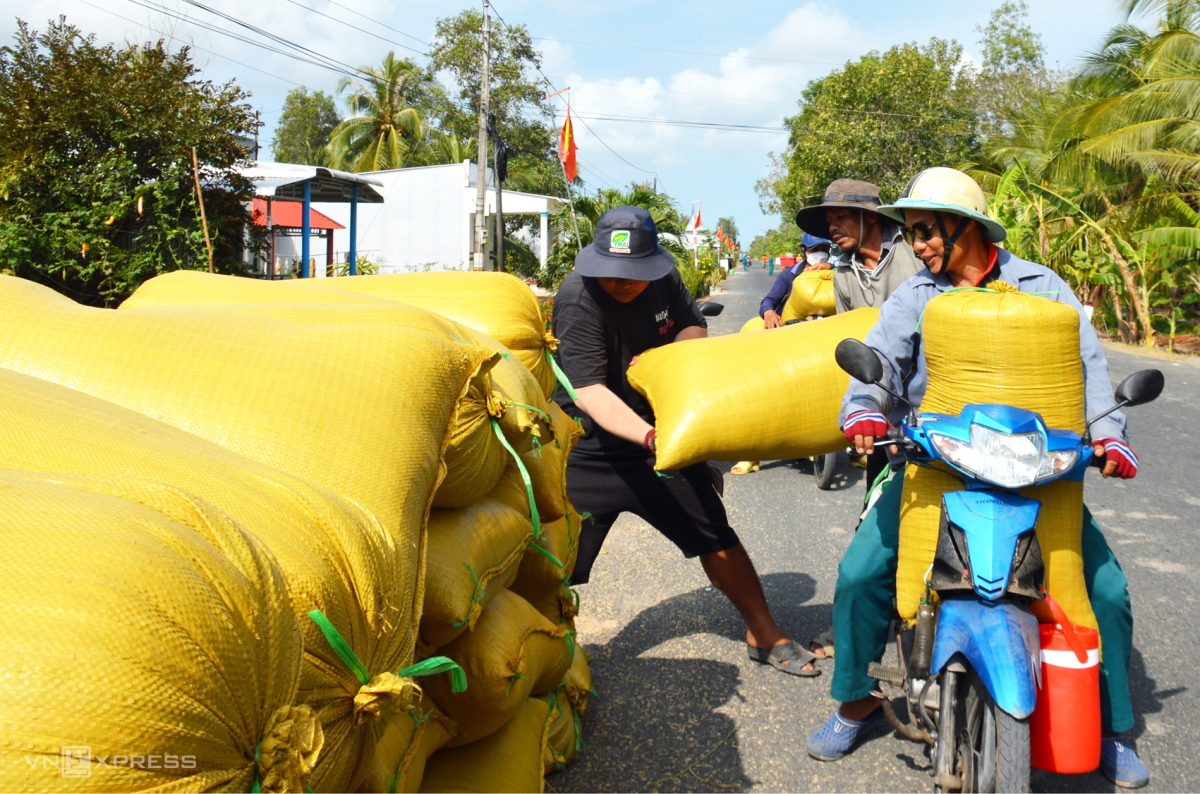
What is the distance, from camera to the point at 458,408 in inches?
80.0

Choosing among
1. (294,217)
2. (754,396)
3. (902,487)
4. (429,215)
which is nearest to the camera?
(902,487)

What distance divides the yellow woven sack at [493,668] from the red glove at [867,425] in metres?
1.03

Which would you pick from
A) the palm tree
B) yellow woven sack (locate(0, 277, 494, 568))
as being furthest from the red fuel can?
the palm tree

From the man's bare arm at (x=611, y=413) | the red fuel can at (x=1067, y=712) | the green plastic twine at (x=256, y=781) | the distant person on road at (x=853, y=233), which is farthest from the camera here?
the distant person on road at (x=853, y=233)

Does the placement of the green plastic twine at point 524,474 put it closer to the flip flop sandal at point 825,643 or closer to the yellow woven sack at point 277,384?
the yellow woven sack at point 277,384

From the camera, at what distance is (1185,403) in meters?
9.33

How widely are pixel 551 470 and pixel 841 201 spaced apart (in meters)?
2.11

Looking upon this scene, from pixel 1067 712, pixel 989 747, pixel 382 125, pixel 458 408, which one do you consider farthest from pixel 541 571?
pixel 382 125

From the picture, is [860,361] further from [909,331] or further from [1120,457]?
[1120,457]

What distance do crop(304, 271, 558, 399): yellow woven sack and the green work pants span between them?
45.4 inches

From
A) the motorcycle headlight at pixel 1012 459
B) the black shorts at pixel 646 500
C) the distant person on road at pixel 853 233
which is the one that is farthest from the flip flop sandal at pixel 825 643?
the motorcycle headlight at pixel 1012 459

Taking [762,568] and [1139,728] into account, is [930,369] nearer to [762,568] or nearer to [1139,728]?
[1139,728]

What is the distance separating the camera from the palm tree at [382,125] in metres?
37.9

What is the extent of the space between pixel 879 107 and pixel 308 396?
3385 cm
